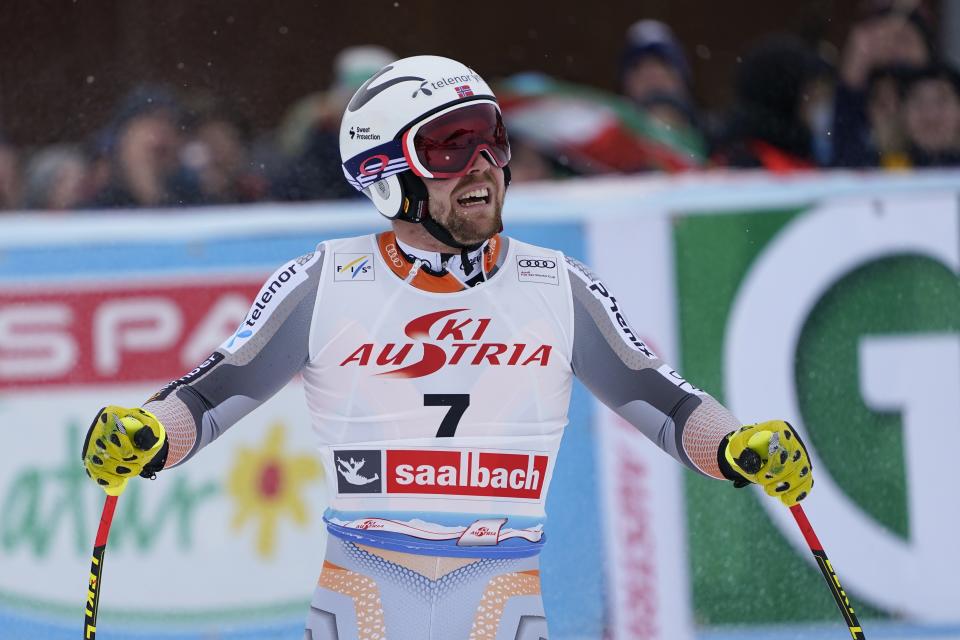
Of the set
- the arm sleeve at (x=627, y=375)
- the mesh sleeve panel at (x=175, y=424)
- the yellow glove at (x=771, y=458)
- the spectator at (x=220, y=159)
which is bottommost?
the yellow glove at (x=771, y=458)

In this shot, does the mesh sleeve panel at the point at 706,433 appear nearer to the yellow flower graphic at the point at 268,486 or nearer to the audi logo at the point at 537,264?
the audi logo at the point at 537,264

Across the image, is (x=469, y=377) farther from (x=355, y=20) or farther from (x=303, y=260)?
(x=355, y=20)

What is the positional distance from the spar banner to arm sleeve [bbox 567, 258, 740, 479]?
2310 mm

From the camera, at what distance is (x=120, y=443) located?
12.1ft

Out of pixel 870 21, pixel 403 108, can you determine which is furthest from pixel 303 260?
pixel 870 21

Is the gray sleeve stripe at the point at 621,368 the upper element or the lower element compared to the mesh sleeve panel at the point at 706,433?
upper

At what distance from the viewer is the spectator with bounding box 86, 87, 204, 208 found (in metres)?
6.98

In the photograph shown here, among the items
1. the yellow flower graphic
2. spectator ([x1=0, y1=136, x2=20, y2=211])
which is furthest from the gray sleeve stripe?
spectator ([x1=0, y1=136, x2=20, y2=211])

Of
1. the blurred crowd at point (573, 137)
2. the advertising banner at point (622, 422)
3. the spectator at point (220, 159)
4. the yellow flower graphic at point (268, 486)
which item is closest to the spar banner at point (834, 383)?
the advertising banner at point (622, 422)

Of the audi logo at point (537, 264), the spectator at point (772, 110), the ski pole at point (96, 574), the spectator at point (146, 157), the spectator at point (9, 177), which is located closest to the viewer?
the ski pole at point (96, 574)

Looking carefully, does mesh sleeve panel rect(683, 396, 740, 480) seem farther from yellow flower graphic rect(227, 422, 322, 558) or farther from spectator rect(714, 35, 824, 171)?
spectator rect(714, 35, 824, 171)

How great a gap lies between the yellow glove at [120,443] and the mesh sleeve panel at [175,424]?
0.08 meters

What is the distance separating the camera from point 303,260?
4152 millimetres

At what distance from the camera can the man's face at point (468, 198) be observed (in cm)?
403
